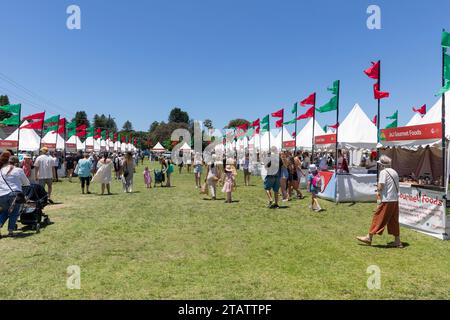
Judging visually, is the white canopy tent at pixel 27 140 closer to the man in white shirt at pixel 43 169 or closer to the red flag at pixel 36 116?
the red flag at pixel 36 116

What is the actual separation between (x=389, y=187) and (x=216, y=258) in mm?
3694

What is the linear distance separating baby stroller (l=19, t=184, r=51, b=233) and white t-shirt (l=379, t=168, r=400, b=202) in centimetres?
761

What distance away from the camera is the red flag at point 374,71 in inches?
482

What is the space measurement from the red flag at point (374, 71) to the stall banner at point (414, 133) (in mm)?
2074

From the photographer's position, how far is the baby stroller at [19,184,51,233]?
308 inches

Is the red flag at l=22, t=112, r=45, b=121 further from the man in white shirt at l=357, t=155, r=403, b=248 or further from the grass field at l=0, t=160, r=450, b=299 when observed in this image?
the man in white shirt at l=357, t=155, r=403, b=248

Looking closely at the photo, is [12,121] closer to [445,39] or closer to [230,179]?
[230,179]

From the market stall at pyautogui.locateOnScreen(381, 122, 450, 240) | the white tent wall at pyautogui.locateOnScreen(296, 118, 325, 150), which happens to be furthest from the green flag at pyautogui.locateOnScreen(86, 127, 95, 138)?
the market stall at pyautogui.locateOnScreen(381, 122, 450, 240)

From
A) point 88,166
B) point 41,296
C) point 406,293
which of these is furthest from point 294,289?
point 88,166

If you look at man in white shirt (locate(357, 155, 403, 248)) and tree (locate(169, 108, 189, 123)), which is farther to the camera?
tree (locate(169, 108, 189, 123))

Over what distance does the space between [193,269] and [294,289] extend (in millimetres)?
1623

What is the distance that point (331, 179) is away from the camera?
12.8 m
